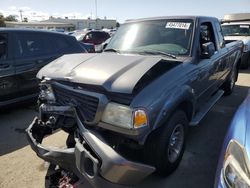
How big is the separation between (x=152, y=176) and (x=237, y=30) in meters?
10.00

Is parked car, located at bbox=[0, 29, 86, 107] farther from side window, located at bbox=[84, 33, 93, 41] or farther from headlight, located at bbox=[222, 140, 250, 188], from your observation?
side window, located at bbox=[84, 33, 93, 41]

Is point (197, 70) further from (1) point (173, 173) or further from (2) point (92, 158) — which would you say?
(2) point (92, 158)

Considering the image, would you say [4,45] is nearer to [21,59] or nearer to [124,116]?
[21,59]

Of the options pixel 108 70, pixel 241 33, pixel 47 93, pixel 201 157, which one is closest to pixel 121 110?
pixel 108 70

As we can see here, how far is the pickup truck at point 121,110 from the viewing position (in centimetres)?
249

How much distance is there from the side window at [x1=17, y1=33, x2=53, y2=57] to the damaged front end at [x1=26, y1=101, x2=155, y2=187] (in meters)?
2.98

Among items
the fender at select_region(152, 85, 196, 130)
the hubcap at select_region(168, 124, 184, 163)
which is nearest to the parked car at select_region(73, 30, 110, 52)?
the fender at select_region(152, 85, 196, 130)

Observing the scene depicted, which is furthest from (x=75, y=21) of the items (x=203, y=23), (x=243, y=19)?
(x=203, y=23)

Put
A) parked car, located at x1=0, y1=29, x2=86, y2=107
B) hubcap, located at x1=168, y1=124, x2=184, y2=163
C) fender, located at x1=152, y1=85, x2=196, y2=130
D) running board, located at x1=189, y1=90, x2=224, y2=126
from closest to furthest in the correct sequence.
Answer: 1. fender, located at x1=152, y1=85, x2=196, y2=130
2. hubcap, located at x1=168, y1=124, x2=184, y2=163
3. running board, located at x1=189, y1=90, x2=224, y2=126
4. parked car, located at x1=0, y1=29, x2=86, y2=107

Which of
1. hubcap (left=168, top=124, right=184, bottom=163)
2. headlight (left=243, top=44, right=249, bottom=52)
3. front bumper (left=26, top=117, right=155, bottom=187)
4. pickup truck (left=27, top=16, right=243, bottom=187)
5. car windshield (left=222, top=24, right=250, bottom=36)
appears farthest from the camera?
car windshield (left=222, top=24, right=250, bottom=36)

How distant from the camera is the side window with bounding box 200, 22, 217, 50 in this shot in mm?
4297

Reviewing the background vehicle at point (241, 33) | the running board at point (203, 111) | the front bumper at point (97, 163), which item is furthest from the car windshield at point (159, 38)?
the background vehicle at point (241, 33)

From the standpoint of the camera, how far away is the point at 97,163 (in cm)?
238

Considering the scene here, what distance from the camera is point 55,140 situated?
171 inches
